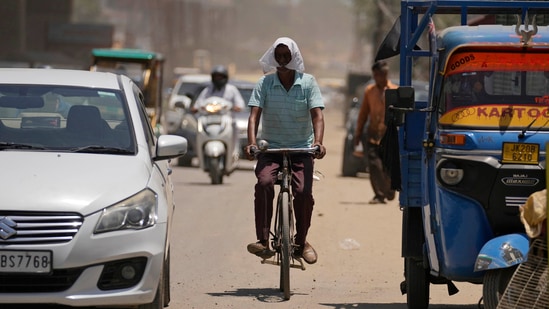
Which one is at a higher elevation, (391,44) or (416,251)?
(391,44)

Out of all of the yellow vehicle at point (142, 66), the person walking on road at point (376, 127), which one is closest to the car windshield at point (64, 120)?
the person walking on road at point (376, 127)

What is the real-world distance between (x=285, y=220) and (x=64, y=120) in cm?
188

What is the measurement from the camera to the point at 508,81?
23.4ft

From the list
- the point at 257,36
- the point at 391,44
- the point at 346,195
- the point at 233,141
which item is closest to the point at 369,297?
the point at 391,44

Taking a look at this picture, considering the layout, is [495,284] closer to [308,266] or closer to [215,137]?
[308,266]

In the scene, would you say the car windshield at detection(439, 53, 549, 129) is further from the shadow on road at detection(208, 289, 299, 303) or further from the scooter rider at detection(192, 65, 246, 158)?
the scooter rider at detection(192, 65, 246, 158)

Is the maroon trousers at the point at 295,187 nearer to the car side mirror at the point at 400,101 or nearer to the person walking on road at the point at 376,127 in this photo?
the car side mirror at the point at 400,101

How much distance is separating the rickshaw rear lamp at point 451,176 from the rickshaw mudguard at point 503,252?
0.46 meters

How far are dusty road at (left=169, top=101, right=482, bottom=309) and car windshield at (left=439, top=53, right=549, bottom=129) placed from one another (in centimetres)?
192

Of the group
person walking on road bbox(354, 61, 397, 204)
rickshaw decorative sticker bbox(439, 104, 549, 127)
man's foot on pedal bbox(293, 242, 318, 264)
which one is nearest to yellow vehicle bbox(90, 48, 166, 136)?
person walking on road bbox(354, 61, 397, 204)

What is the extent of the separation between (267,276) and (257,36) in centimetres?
17696

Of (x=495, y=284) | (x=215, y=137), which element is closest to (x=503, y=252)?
(x=495, y=284)

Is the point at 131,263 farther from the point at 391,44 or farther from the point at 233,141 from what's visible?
the point at 233,141

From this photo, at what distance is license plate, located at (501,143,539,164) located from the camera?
22.1 feet
